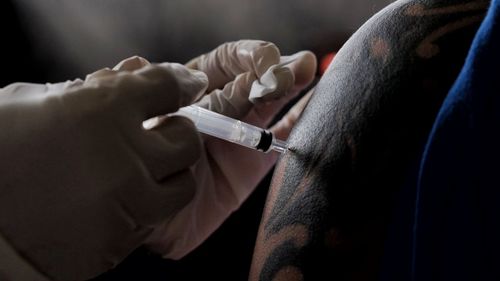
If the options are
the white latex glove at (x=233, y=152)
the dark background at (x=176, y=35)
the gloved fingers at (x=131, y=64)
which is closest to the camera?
the gloved fingers at (x=131, y=64)

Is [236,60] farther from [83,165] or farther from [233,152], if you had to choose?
[83,165]

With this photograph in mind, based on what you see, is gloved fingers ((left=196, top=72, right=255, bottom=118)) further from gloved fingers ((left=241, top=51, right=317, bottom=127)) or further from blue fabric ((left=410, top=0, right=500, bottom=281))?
blue fabric ((left=410, top=0, right=500, bottom=281))

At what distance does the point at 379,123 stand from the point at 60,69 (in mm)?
1248

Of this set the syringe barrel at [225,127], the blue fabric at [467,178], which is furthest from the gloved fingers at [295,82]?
the blue fabric at [467,178]

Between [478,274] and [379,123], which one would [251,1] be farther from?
[478,274]

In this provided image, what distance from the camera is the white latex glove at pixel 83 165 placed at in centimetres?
55

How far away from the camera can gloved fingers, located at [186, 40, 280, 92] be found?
A: 0.84 meters

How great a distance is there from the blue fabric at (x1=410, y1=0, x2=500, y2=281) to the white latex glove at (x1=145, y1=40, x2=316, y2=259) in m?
0.36

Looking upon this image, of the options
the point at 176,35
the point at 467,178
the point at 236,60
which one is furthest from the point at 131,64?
the point at 176,35

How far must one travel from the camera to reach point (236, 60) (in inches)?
36.4

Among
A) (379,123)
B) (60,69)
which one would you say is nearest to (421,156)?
(379,123)

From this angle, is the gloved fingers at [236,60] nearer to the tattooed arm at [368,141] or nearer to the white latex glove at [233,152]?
the white latex glove at [233,152]

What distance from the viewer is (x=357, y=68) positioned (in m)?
0.58

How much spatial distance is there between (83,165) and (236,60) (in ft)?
1.46
